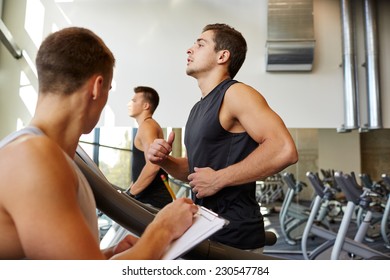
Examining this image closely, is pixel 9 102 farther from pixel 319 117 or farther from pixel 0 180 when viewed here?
pixel 0 180

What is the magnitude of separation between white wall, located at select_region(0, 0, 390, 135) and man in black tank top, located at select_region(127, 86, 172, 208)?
65.9 inches

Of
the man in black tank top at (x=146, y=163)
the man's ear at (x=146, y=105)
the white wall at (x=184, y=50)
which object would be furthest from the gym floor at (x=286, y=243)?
the man's ear at (x=146, y=105)

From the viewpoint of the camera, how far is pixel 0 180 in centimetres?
45

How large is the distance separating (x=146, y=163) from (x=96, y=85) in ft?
4.51

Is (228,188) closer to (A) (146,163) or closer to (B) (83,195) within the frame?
(B) (83,195)

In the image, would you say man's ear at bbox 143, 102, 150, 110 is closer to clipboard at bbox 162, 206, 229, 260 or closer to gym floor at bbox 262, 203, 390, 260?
clipboard at bbox 162, 206, 229, 260

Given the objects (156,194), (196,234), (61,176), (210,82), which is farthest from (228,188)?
(156,194)

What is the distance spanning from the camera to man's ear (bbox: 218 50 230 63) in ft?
4.00

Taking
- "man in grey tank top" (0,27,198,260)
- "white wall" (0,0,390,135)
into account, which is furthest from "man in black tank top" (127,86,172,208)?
"white wall" (0,0,390,135)

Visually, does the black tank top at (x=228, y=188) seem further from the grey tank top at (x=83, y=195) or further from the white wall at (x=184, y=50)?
the white wall at (x=184, y=50)

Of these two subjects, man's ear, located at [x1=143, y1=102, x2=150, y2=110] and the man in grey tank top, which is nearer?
the man in grey tank top

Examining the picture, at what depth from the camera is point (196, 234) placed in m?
0.53

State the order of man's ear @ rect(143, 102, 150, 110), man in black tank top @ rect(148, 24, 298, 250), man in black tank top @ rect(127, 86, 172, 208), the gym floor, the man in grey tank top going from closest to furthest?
the man in grey tank top < man in black tank top @ rect(148, 24, 298, 250) < man in black tank top @ rect(127, 86, 172, 208) < man's ear @ rect(143, 102, 150, 110) < the gym floor

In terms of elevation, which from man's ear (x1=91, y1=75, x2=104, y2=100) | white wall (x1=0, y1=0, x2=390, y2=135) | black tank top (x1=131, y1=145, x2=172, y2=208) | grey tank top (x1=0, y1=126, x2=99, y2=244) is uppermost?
white wall (x1=0, y1=0, x2=390, y2=135)
